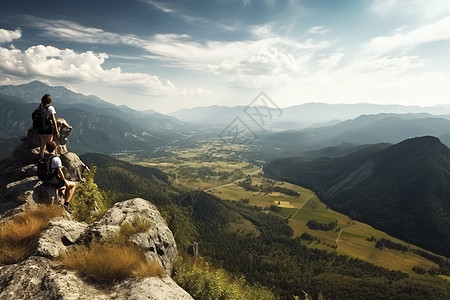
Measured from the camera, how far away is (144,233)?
18.8 m

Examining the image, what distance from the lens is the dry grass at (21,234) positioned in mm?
13219

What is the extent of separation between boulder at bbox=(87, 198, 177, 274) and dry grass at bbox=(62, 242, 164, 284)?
5.83ft

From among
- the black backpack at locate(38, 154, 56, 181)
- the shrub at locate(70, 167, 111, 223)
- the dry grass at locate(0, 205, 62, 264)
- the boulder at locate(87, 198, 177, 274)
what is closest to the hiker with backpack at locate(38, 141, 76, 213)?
the black backpack at locate(38, 154, 56, 181)

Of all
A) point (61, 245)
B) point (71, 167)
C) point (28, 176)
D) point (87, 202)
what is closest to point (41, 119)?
point (28, 176)

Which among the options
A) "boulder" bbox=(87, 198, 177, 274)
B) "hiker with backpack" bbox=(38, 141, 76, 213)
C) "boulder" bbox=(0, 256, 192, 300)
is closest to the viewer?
"boulder" bbox=(0, 256, 192, 300)

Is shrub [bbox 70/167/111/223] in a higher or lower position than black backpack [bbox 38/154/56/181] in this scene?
lower

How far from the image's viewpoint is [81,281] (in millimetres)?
12469

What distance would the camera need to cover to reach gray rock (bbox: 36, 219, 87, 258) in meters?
13.7

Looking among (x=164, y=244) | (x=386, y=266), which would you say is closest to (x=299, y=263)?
(x=386, y=266)

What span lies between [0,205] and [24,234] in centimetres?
695

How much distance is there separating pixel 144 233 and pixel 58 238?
5.29 metres

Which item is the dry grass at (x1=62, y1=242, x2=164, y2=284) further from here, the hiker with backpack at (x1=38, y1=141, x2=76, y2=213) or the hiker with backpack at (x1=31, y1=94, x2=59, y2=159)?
the hiker with backpack at (x1=31, y1=94, x2=59, y2=159)

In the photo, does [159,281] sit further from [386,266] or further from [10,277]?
[386,266]

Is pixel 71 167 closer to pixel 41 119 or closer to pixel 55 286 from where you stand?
pixel 41 119
